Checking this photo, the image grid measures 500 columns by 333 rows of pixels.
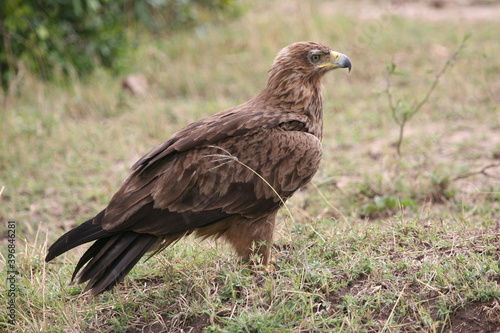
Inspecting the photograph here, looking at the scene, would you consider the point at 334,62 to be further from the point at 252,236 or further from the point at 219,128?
the point at 252,236

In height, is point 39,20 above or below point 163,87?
above

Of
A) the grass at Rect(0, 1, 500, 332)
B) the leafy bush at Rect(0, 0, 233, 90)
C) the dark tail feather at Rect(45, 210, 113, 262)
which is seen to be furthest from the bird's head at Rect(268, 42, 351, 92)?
the leafy bush at Rect(0, 0, 233, 90)

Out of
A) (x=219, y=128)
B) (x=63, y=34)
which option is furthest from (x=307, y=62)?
(x=63, y=34)

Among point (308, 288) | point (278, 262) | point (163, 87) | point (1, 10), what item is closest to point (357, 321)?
point (308, 288)

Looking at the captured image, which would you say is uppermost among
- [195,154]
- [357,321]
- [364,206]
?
[195,154]

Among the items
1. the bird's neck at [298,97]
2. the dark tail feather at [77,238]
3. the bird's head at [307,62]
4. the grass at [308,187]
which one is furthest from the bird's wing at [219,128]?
the grass at [308,187]

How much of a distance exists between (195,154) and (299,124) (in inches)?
30.3

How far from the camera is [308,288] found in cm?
358

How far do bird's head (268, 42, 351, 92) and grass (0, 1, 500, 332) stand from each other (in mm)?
1036

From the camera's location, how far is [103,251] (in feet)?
12.1

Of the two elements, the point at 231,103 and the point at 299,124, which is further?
the point at 231,103

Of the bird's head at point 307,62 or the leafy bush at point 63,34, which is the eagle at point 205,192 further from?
the leafy bush at point 63,34

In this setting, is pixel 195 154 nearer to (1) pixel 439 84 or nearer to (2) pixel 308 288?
(2) pixel 308 288

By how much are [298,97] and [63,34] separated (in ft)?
18.2
